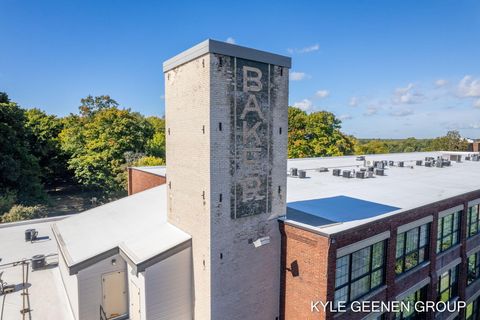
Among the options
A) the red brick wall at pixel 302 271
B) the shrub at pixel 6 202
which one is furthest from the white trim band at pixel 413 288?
the shrub at pixel 6 202

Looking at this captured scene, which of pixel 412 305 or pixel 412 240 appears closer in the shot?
pixel 412 240

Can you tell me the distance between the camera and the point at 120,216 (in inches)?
617

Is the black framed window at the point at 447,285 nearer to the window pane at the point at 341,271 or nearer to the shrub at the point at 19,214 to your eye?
the window pane at the point at 341,271

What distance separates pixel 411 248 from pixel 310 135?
39.1 metres

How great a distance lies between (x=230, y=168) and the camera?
10148mm

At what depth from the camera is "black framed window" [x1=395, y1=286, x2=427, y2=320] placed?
13499mm

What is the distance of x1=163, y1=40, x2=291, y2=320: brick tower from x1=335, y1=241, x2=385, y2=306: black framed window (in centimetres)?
237

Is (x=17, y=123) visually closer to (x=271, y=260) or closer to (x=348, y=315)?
(x=271, y=260)

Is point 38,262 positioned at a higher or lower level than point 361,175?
lower

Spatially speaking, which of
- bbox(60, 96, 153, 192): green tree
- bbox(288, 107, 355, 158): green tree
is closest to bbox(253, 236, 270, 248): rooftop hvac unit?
bbox(60, 96, 153, 192): green tree

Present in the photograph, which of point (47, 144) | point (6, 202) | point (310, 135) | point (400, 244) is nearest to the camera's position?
point (400, 244)

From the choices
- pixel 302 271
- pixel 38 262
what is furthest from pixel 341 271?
pixel 38 262

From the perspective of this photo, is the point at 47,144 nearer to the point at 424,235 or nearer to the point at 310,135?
the point at 310,135

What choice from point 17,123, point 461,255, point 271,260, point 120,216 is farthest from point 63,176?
point 461,255
